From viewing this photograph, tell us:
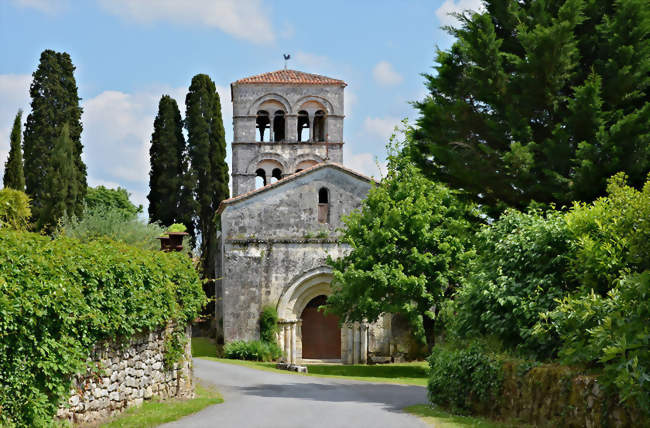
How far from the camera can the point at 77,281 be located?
35.6 ft

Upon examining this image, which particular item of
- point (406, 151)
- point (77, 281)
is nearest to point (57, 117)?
point (406, 151)

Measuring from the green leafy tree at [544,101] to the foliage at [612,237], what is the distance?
380 cm

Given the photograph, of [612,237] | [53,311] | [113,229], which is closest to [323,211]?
[113,229]

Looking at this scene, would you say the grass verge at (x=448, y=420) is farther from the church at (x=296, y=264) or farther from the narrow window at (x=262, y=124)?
the narrow window at (x=262, y=124)

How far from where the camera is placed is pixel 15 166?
101 feet

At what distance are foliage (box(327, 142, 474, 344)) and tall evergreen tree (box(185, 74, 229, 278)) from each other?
794 inches

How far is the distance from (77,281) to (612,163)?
11.0 m

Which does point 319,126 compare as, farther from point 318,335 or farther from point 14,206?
point 14,206

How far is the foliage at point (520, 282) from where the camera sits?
12617 millimetres

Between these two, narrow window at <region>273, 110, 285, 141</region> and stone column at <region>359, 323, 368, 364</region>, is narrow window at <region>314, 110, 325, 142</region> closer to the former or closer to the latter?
narrow window at <region>273, 110, 285, 141</region>

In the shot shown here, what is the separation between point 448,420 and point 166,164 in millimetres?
35380

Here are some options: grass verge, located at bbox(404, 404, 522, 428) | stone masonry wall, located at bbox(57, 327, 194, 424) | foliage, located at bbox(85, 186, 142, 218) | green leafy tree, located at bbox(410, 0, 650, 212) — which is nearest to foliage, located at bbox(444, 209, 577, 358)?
grass verge, located at bbox(404, 404, 522, 428)

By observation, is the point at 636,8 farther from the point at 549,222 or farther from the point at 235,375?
the point at 235,375

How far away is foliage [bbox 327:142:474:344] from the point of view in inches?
992
